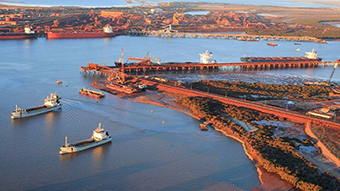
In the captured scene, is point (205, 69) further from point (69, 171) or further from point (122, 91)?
point (69, 171)

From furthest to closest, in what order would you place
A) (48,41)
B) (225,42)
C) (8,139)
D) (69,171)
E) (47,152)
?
(225,42), (48,41), (8,139), (47,152), (69,171)

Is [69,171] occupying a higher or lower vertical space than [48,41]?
lower

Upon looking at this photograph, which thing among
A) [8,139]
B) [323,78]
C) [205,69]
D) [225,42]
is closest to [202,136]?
[8,139]

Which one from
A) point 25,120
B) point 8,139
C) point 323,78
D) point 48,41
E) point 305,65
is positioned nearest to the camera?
point 8,139

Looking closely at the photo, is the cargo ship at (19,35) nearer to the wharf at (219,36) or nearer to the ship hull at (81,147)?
the wharf at (219,36)

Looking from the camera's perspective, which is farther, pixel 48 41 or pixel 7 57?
pixel 48 41

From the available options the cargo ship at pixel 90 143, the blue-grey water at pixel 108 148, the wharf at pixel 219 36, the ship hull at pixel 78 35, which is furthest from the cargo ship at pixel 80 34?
the cargo ship at pixel 90 143

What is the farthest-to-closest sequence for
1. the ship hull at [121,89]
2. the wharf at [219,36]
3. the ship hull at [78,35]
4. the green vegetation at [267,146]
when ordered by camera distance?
the wharf at [219,36] → the ship hull at [78,35] → the ship hull at [121,89] → the green vegetation at [267,146]
